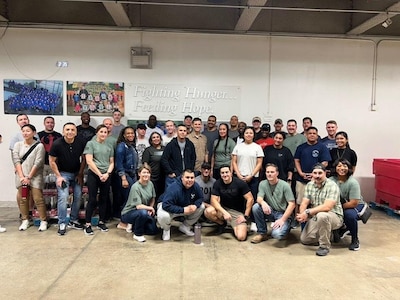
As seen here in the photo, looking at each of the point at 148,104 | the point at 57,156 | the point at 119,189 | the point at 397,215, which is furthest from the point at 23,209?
the point at 397,215

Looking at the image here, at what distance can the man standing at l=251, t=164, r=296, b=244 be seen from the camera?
13.6 ft

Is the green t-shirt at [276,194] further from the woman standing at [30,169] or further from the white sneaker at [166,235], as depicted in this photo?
the woman standing at [30,169]

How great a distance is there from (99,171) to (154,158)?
75 centimetres

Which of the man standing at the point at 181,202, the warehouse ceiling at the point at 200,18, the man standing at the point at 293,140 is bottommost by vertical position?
the man standing at the point at 181,202

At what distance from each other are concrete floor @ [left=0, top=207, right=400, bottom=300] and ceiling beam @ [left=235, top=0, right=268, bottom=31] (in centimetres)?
341

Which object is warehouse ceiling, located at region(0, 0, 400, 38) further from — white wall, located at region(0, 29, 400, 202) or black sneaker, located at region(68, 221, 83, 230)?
black sneaker, located at region(68, 221, 83, 230)

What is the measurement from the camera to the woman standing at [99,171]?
4.39m

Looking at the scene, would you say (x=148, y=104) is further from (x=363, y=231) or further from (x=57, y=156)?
(x=363, y=231)

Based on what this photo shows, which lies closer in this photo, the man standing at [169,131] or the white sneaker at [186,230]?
the white sneaker at [186,230]

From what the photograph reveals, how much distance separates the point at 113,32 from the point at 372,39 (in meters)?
4.94

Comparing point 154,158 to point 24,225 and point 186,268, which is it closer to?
point 186,268

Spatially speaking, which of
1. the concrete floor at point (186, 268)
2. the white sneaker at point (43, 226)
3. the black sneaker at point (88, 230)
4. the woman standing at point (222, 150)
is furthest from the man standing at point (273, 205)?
the white sneaker at point (43, 226)

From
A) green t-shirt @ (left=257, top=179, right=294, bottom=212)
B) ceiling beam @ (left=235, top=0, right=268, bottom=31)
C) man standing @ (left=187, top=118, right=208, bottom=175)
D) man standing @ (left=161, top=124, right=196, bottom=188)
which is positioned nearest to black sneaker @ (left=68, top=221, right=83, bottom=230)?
man standing @ (left=161, top=124, right=196, bottom=188)

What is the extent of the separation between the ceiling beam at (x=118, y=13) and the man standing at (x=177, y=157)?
2.30m
